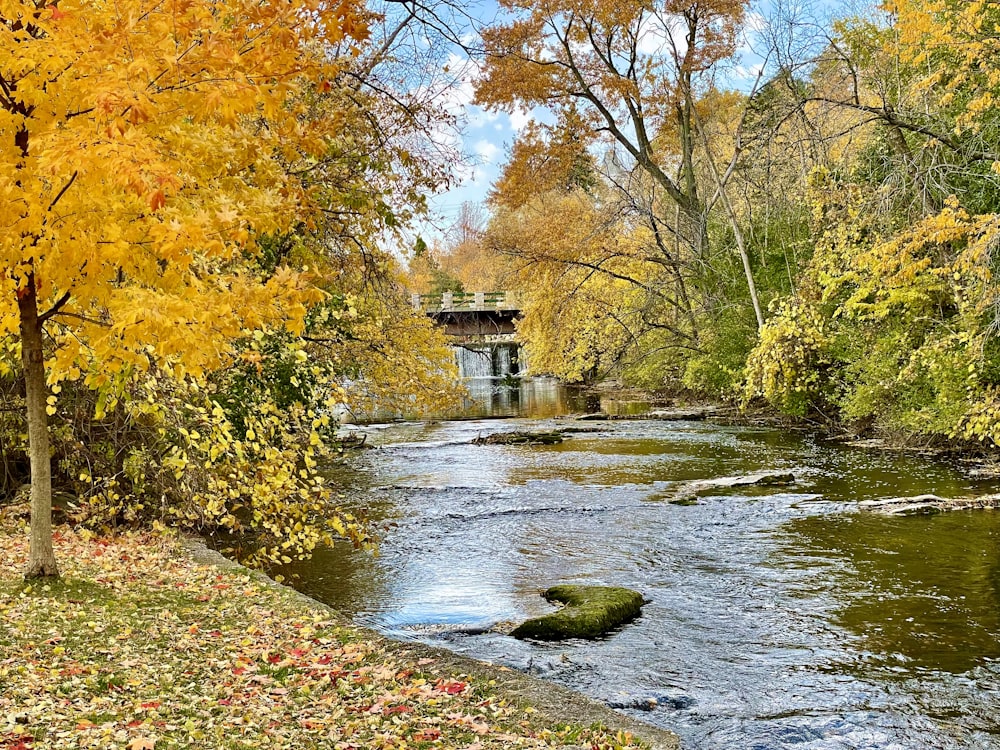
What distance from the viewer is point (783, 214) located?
22.7 metres

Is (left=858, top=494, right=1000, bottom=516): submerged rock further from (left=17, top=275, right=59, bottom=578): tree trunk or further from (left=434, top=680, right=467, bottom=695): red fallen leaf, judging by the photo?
(left=17, top=275, right=59, bottom=578): tree trunk

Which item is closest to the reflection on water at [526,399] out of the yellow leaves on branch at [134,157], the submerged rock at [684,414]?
the submerged rock at [684,414]

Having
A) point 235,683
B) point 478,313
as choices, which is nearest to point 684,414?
point 235,683


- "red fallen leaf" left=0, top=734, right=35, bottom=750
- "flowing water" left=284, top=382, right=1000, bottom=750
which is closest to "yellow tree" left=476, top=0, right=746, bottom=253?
"flowing water" left=284, top=382, right=1000, bottom=750

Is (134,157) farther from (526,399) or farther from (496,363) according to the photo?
(496,363)

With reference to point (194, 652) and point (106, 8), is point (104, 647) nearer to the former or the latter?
point (194, 652)

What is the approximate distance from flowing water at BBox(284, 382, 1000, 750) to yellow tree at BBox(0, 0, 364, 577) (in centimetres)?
345

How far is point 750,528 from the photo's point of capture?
1180 cm

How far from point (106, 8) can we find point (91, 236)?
1.40 m

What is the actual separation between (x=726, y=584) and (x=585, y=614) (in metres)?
2.05

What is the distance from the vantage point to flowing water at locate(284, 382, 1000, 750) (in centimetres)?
629

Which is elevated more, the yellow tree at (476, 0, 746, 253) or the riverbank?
the yellow tree at (476, 0, 746, 253)

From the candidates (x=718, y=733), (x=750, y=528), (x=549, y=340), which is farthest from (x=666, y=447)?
(x=718, y=733)

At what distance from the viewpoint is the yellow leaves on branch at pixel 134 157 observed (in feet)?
16.5
